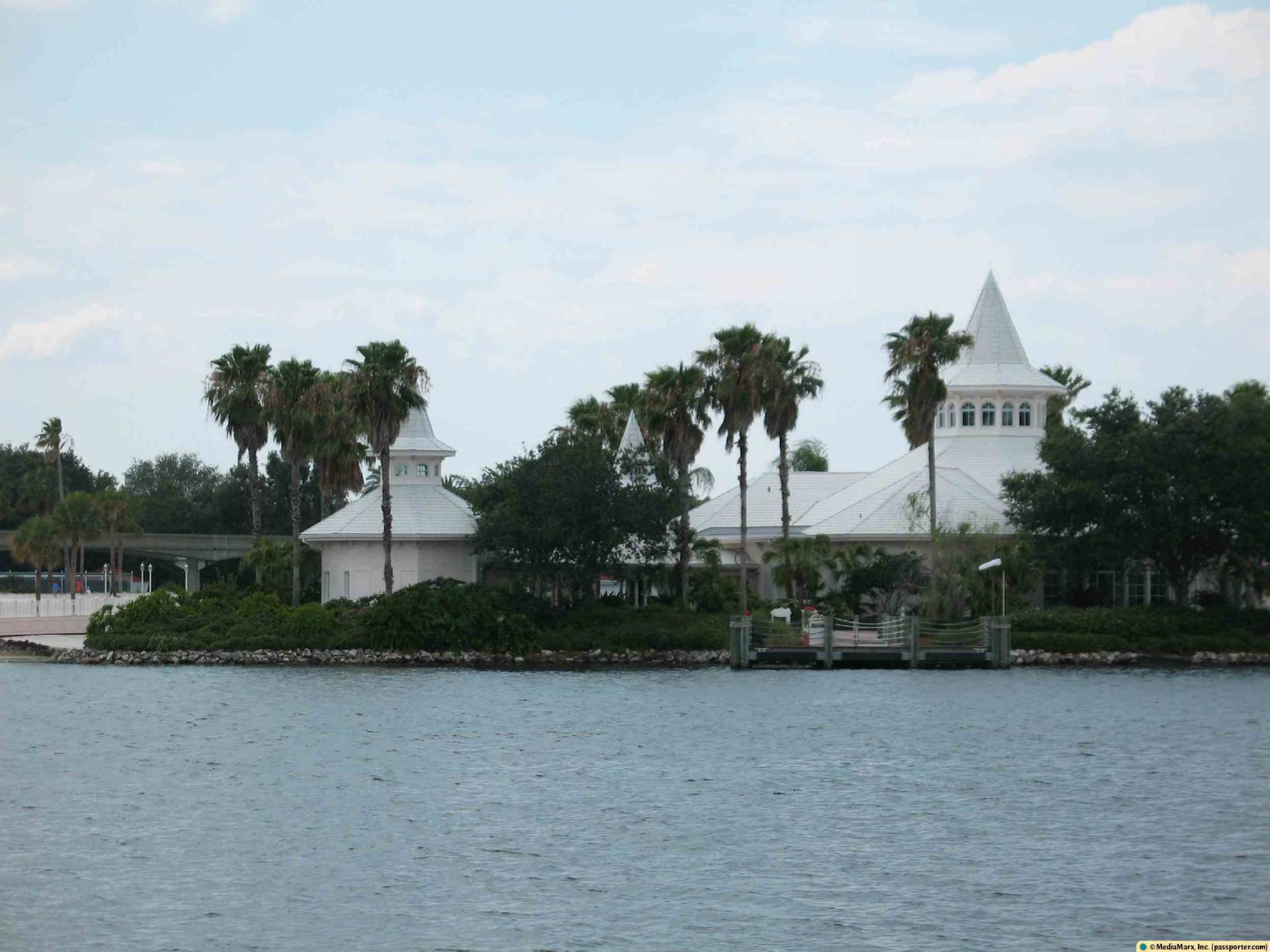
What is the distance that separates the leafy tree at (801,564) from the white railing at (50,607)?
1380 inches

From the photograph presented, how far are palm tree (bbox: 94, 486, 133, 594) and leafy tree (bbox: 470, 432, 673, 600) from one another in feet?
135

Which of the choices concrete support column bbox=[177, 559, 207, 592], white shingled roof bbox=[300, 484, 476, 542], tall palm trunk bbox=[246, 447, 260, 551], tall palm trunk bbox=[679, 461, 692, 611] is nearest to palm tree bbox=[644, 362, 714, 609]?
tall palm trunk bbox=[679, 461, 692, 611]

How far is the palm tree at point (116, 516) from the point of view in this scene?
100 metres

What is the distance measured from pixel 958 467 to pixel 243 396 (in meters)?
29.9

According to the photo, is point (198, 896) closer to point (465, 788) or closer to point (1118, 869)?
point (465, 788)

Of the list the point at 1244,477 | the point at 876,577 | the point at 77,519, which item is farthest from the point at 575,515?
the point at 77,519

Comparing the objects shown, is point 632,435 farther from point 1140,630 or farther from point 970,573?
point 1140,630

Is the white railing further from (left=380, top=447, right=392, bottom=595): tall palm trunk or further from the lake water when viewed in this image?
the lake water

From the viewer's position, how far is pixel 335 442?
2795 inches

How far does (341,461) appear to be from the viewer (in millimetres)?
72000

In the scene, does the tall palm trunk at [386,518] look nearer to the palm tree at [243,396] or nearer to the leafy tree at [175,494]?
the palm tree at [243,396]

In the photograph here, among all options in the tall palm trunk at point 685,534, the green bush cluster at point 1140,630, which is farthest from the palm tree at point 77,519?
the green bush cluster at point 1140,630

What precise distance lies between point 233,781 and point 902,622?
30.5 meters

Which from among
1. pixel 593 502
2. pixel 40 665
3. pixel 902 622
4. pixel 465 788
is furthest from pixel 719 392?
pixel 465 788
